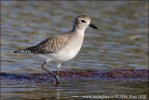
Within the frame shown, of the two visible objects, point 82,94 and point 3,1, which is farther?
point 3,1

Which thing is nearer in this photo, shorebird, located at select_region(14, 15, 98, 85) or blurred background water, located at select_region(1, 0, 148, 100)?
shorebird, located at select_region(14, 15, 98, 85)

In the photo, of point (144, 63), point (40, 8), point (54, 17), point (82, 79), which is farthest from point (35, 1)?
point (82, 79)

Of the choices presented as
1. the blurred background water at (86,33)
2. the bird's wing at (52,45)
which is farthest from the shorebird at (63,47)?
the blurred background water at (86,33)

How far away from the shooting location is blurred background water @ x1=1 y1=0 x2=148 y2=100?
14.6 metres

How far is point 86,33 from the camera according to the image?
1962 centimetres

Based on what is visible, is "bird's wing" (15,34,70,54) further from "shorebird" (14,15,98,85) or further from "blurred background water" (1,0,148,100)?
"blurred background water" (1,0,148,100)

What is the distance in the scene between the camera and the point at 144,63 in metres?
15.5

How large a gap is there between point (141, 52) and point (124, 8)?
7.99 metres

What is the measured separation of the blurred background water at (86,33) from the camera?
14633 millimetres

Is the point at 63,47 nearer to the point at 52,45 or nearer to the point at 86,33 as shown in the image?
the point at 52,45

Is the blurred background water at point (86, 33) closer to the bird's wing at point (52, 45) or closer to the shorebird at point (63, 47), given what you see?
the shorebird at point (63, 47)

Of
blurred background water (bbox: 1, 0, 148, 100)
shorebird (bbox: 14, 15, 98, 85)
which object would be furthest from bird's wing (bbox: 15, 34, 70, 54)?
blurred background water (bbox: 1, 0, 148, 100)

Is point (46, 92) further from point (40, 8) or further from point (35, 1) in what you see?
point (35, 1)

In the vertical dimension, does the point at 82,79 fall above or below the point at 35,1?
below
